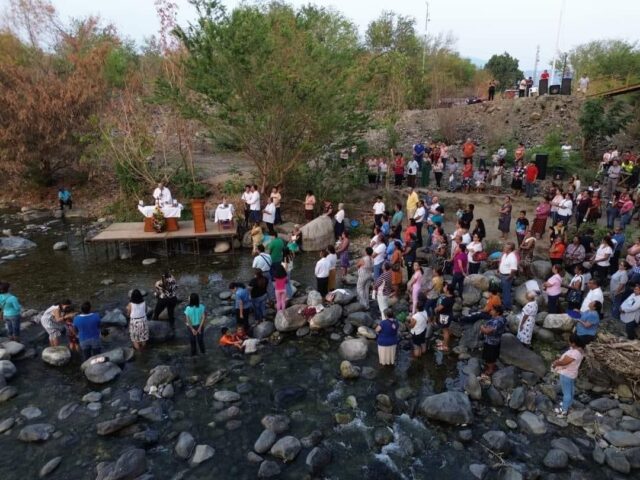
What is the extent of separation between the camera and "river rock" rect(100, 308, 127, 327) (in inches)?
464

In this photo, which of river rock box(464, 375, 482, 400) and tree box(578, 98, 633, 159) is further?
tree box(578, 98, 633, 159)

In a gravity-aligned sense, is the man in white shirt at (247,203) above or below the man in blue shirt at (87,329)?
above

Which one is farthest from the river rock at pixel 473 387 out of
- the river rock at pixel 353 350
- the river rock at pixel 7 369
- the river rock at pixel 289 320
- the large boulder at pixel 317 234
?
the river rock at pixel 7 369

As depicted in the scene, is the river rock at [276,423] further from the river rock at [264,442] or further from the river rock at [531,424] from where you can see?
the river rock at [531,424]

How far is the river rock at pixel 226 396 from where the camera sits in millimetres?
9156

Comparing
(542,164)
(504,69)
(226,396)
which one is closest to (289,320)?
(226,396)

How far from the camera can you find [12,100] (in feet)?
71.4

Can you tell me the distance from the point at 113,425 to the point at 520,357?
7909mm

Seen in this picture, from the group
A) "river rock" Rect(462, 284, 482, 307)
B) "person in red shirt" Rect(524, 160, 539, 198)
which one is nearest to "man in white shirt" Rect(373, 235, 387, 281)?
"river rock" Rect(462, 284, 482, 307)

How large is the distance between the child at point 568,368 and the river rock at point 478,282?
448cm

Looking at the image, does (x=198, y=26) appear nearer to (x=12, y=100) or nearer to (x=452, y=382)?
(x=12, y=100)

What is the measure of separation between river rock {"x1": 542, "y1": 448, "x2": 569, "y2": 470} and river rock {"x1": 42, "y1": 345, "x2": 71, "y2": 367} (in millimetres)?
9328

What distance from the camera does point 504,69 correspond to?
52.0 m

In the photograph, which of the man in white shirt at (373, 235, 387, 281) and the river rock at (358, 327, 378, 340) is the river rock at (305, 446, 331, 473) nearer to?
the river rock at (358, 327, 378, 340)
